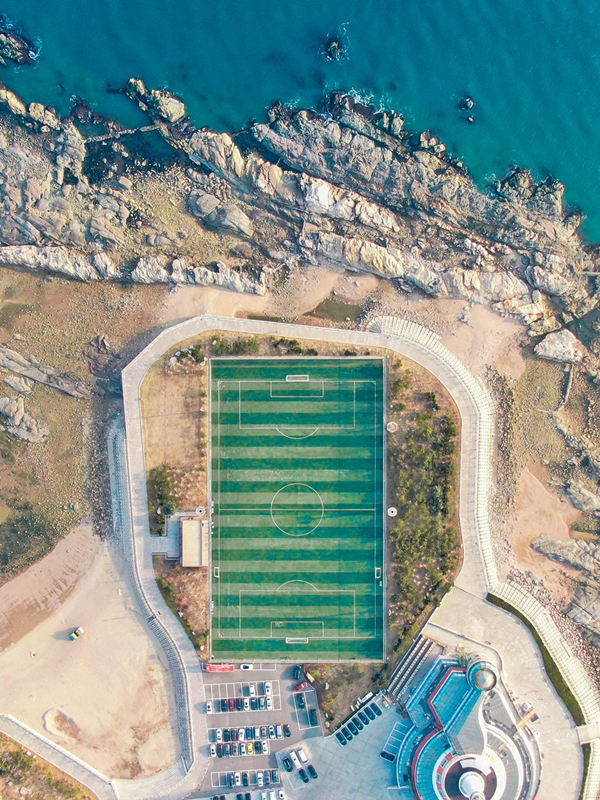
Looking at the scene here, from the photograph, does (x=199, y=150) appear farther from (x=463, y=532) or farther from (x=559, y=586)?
(x=559, y=586)

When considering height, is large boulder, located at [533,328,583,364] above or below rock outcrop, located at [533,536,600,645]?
above

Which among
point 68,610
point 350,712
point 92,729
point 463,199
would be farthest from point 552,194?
point 92,729

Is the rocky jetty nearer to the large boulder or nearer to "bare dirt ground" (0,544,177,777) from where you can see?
"bare dirt ground" (0,544,177,777)

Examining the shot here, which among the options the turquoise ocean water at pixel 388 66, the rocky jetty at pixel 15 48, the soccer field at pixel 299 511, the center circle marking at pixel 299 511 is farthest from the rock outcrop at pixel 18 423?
the rocky jetty at pixel 15 48

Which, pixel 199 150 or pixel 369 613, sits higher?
pixel 199 150

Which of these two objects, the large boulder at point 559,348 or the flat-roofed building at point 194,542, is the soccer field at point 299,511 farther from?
the large boulder at point 559,348

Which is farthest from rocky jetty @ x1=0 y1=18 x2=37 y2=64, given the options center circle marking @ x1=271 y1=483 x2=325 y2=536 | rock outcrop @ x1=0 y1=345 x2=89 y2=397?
center circle marking @ x1=271 y1=483 x2=325 y2=536

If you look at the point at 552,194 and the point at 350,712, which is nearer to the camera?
the point at 350,712
